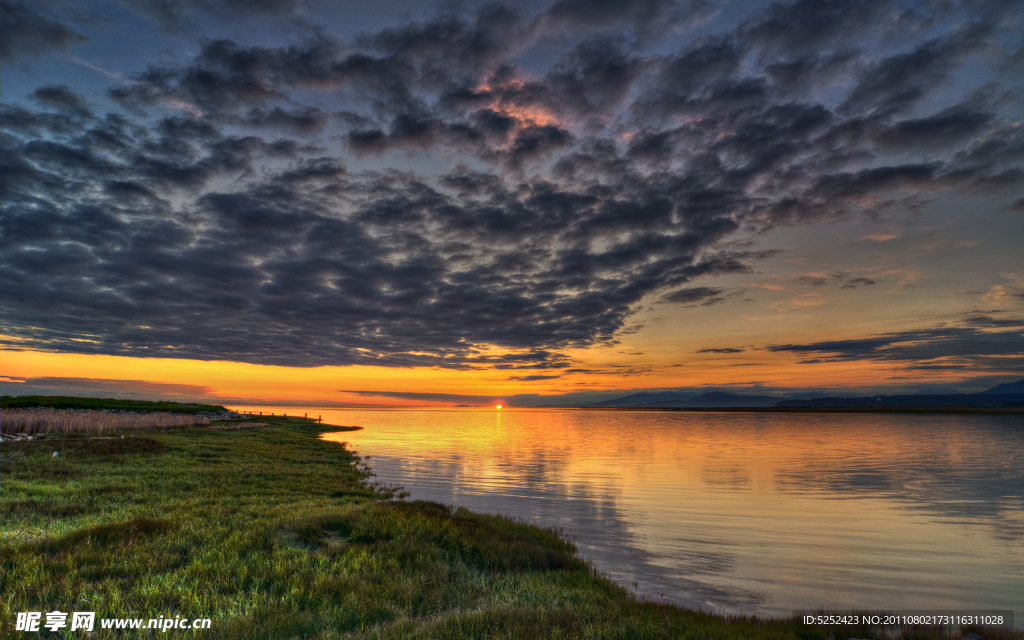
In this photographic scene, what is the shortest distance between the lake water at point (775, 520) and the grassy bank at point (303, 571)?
11.2 feet

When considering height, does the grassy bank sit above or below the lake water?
above

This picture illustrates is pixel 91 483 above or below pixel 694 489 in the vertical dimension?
above

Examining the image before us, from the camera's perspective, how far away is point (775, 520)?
2306 cm

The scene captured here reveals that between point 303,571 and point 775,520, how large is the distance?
22.7 m

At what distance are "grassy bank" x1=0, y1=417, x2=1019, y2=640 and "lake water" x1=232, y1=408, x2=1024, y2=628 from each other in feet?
11.2

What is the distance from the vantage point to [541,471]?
40531mm

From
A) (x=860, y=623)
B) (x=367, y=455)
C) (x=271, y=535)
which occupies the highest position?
(x=271, y=535)

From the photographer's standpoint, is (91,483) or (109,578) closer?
(109,578)

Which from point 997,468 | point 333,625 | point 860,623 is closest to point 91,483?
point 333,625

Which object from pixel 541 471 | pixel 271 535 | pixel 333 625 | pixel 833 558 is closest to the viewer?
pixel 333 625

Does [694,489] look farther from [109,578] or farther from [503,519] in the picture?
[109,578]

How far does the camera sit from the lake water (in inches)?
566

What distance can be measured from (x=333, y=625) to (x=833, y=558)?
18585 mm

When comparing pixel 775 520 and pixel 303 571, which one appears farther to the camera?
pixel 775 520
